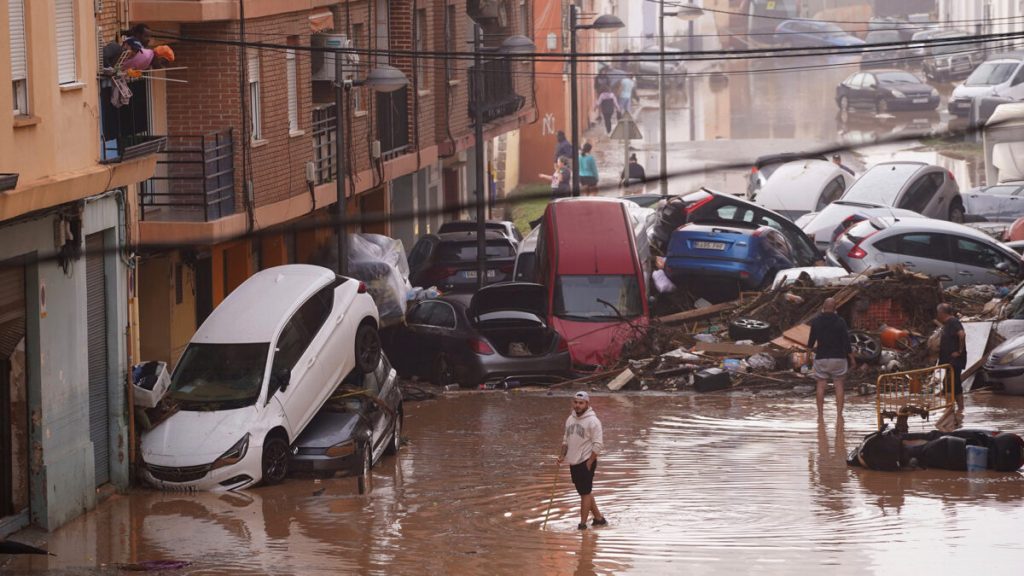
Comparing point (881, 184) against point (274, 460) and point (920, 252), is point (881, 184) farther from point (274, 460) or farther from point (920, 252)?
point (274, 460)

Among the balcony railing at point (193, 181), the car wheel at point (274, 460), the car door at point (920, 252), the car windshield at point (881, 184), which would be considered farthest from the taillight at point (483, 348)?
the car windshield at point (881, 184)

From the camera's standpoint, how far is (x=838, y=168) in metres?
37.9

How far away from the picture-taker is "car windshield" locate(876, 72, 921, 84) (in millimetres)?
56125

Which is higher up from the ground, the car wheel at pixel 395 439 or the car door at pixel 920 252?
the car door at pixel 920 252

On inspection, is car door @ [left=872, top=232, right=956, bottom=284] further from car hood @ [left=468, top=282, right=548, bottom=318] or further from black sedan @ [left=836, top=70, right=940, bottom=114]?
black sedan @ [left=836, top=70, right=940, bottom=114]

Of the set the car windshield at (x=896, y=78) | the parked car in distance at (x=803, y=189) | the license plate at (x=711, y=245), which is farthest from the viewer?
the car windshield at (x=896, y=78)

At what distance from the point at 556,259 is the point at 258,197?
4.67 metres

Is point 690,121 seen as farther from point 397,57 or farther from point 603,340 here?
point 603,340

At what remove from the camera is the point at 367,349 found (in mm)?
19422

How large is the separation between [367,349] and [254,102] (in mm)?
7439

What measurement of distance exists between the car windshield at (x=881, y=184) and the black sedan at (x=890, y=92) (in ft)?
70.6

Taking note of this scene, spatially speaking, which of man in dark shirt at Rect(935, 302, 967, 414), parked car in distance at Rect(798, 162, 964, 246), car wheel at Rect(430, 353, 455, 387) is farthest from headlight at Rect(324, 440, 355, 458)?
parked car in distance at Rect(798, 162, 964, 246)

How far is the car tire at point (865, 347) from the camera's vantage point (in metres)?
23.3

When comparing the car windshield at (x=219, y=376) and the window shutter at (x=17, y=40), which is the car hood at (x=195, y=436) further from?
the window shutter at (x=17, y=40)
